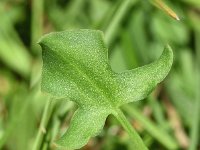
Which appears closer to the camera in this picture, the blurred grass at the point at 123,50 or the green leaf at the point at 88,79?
the green leaf at the point at 88,79

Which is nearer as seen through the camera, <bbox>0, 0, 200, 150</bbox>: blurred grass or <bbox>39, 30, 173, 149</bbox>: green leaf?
<bbox>39, 30, 173, 149</bbox>: green leaf

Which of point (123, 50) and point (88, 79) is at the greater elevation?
point (88, 79)

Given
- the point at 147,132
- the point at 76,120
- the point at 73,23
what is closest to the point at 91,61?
the point at 76,120

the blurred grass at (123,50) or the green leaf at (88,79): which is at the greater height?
the green leaf at (88,79)

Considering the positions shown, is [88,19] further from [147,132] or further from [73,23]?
[147,132]

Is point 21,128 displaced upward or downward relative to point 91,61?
downward
